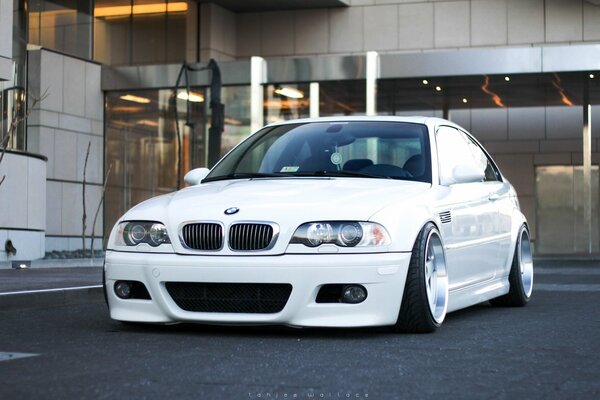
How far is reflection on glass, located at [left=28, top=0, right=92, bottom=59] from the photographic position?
23281 mm

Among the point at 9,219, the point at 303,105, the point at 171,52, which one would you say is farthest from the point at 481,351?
the point at 171,52

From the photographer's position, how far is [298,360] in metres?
5.49

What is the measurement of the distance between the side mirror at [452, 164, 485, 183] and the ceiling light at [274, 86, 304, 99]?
1740 cm

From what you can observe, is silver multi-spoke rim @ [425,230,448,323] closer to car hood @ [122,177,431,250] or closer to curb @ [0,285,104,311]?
car hood @ [122,177,431,250]

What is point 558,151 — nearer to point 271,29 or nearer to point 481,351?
point 271,29

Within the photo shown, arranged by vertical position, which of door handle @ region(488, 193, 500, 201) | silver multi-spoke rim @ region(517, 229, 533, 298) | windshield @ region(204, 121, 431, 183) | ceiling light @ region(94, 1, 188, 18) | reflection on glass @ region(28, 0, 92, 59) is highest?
ceiling light @ region(94, 1, 188, 18)

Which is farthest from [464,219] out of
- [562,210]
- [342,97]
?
[562,210]

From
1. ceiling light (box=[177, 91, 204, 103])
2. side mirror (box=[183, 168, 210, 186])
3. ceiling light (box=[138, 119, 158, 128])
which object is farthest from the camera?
ceiling light (box=[138, 119, 158, 128])

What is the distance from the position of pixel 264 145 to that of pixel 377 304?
216 centimetres

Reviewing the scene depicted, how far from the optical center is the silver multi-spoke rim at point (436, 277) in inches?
277

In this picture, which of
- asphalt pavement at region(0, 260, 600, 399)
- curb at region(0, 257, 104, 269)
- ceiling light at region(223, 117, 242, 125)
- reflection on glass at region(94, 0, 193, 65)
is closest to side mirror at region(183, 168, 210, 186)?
asphalt pavement at region(0, 260, 600, 399)

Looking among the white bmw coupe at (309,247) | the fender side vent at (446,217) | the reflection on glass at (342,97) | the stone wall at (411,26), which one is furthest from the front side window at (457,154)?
the stone wall at (411,26)

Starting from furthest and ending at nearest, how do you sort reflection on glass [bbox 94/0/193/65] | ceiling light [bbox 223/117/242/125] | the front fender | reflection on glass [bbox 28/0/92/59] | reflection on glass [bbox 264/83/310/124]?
reflection on glass [bbox 94/0/193/65]
ceiling light [bbox 223/117/242/125]
reflection on glass [bbox 264/83/310/124]
reflection on glass [bbox 28/0/92/59]
the front fender

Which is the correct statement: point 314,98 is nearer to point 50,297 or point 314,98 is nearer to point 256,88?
point 256,88
